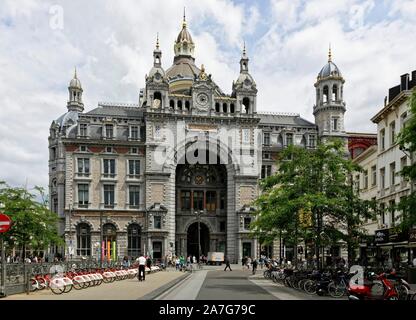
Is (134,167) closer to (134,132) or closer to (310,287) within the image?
(134,132)

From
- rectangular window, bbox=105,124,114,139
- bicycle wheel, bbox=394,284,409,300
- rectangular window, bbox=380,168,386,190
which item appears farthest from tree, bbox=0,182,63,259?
rectangular window, bbox=105,124,114,139

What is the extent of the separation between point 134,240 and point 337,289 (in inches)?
2285

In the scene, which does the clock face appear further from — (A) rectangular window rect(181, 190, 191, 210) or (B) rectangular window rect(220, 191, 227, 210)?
(B) rectangular window rect(220, 191, 227, 210)

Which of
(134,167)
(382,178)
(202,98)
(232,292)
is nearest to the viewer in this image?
(232,292)

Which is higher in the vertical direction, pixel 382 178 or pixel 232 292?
pixel 382 178

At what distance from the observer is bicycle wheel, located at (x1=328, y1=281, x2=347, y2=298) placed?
999 inches

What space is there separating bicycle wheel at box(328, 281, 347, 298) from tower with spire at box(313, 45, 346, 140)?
206 ft

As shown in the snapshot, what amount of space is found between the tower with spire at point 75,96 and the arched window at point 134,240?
80.0ft

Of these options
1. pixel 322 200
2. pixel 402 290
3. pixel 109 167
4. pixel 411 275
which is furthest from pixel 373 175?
pixel 109 167

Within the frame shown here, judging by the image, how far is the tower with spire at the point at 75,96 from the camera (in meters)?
93.9

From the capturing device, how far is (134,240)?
80.9 metres

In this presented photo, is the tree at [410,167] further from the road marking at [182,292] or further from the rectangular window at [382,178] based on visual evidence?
the rectangular window at [382,178]

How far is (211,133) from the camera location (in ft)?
273

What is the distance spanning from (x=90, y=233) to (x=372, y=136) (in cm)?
4971
